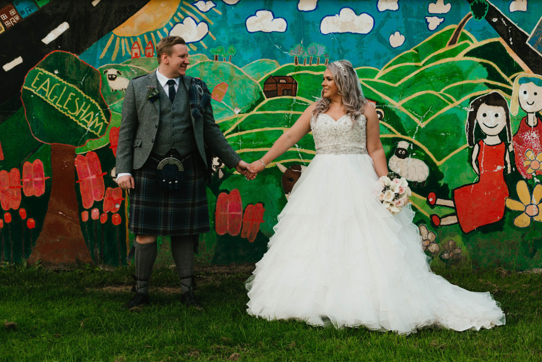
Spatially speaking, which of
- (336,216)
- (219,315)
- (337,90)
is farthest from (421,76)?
(219,315)

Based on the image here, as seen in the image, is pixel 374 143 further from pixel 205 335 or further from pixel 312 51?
pixel 205 335

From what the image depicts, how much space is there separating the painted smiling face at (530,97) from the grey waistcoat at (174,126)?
368cm

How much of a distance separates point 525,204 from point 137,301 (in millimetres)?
4143

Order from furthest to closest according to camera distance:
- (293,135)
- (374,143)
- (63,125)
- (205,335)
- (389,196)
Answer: (63,125)
(293,135)
(374,143)
(389,196)
(205,335)

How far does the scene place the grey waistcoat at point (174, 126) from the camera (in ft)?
12.9

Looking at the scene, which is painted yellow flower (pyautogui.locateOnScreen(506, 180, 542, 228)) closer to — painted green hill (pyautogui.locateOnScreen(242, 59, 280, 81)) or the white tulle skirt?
the white tulle skirt

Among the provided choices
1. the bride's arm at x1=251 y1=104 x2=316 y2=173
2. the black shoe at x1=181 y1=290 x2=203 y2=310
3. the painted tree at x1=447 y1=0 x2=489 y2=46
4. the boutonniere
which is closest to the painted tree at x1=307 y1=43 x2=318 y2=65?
the bride's arm at x1=251 y1=104 x2=316 y2=173

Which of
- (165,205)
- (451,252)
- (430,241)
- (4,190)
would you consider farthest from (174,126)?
(451,252)

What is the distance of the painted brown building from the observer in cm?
541

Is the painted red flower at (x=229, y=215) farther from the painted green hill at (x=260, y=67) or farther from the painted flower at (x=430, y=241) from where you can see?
the painted flower at (x=430, y=241)

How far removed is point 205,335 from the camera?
3.35 metres

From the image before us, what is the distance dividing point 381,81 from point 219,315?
3.11m

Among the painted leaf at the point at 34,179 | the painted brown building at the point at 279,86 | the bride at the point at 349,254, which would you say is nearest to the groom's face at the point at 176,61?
the bride at the point at 349,254

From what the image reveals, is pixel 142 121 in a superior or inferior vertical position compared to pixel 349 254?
superior
